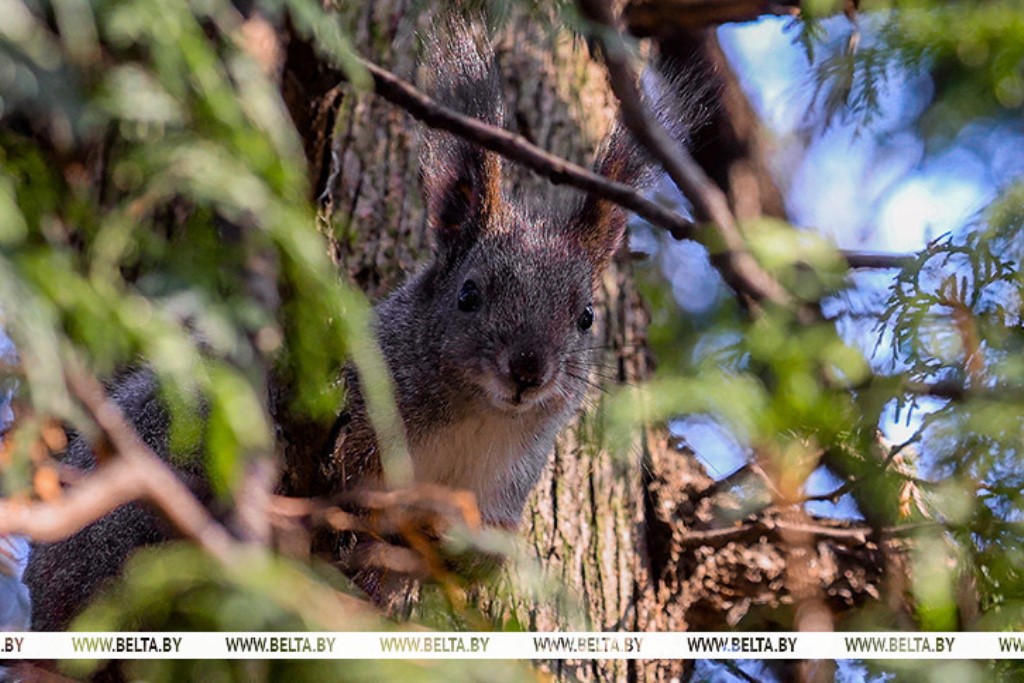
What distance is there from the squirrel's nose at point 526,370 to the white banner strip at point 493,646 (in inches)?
22.5

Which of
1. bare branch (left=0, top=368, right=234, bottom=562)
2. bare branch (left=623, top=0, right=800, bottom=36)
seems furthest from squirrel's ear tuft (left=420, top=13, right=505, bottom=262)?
bare branch (left=0, top=368, right=234, bottom=562)

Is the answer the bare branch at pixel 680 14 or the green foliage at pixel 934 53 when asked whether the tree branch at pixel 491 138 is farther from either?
Answer: the bare branch at pixel 680 14

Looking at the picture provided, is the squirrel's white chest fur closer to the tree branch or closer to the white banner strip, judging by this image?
the white banner strip

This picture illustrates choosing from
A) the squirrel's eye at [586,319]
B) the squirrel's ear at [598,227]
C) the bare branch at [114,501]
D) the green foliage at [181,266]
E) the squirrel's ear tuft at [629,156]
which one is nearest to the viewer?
the bare branch at [114,501]

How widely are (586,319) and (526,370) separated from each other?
15.7 inches

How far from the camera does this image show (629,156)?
2.71 meters

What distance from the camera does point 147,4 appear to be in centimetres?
154

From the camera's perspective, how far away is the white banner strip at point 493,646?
53.9 inches

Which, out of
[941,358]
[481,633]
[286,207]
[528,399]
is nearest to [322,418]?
[528,399]

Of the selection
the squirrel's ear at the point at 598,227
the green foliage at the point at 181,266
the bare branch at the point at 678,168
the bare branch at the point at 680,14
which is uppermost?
the bare branch at the point at 680,14

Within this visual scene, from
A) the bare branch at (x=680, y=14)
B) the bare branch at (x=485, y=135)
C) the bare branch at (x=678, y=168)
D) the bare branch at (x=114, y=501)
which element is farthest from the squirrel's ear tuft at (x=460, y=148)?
the bare branch at (x=114, y=501)

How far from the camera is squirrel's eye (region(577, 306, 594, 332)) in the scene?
2.72 metres

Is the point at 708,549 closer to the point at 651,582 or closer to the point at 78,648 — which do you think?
the point at 651,582

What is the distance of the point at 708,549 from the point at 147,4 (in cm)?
186
